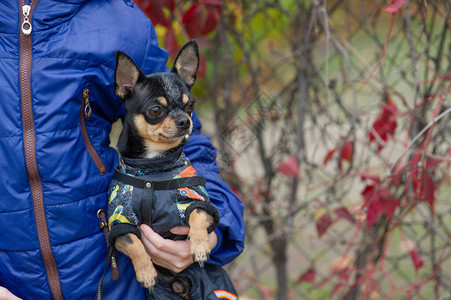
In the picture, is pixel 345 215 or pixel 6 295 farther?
pixel 345 215

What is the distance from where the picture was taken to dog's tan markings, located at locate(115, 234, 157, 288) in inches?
58.9

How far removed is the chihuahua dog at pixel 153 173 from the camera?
→ 59.8 inches

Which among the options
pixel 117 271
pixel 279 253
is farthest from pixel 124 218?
pixel 279 253

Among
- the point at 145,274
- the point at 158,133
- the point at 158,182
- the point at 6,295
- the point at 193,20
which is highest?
the point at 193,20

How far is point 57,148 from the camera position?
1.52 meters

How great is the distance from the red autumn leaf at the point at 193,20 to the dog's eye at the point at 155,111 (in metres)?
0.82

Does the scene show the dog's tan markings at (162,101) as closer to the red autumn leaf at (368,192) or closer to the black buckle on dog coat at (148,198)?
the black buckle on dog coat at (148,198)

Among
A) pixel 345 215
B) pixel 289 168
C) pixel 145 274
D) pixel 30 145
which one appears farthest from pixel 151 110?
pixel 345 215

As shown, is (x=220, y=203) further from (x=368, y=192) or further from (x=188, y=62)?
(x=368, y=192)

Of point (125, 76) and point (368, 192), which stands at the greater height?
point (125, 76)

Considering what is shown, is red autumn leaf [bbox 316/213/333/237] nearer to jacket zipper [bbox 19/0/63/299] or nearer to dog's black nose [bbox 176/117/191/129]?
dog's black nose [bbox 176/117/191/129]

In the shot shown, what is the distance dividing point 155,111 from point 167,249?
42 cm

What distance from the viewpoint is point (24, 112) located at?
4.85ft

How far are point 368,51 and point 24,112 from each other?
4.68 metres
